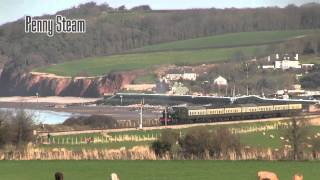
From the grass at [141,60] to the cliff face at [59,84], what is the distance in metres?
3.79

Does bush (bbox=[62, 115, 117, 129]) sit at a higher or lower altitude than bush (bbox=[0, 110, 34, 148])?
lower

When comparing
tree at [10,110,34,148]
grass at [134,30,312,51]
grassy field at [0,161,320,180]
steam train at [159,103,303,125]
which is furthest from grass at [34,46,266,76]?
grassy field at [0,161,320,180]

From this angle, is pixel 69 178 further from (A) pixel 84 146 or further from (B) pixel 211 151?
(A) pixel 84 146

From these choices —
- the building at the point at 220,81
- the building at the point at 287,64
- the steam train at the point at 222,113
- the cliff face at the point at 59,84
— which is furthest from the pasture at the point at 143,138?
the cliff face at the point at 59,84

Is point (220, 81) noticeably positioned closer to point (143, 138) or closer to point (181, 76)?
point (181, 76)

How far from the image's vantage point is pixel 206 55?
559 feet

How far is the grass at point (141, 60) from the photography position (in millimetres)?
168375

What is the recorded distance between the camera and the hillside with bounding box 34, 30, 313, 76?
16938 cm

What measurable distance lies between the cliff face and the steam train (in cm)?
7593

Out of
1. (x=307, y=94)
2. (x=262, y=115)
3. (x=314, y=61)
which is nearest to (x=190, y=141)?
(x=262, y=115)

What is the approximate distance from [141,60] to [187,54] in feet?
30.7

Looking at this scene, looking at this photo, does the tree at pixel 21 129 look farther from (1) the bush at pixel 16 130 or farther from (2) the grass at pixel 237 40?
(2) the grass at pixel 237 40

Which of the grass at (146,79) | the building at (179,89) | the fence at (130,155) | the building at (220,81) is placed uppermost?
the grass at (146,79)

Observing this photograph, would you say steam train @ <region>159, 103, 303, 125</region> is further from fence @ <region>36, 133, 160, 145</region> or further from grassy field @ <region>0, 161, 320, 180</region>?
grassy field @ <region>0, 161, 320, 180</region>
